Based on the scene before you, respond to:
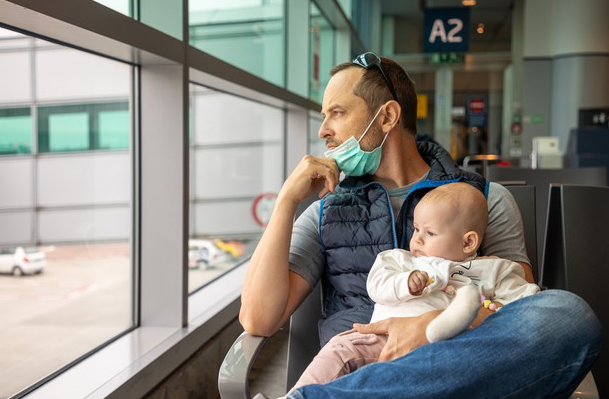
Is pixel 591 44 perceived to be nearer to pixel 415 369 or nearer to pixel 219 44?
pixel 219 44

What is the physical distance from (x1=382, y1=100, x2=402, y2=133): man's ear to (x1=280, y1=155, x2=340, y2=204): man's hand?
0.68ft

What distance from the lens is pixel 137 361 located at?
219 cm

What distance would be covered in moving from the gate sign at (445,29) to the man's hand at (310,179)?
8.90m

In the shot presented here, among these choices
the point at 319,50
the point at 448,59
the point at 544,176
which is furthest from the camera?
the point at 448,59

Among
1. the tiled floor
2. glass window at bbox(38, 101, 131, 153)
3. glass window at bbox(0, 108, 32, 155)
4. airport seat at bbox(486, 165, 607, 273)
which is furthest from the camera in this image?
airport seat at bbox(486, 165, 607, 273)

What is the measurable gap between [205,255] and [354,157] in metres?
2.64

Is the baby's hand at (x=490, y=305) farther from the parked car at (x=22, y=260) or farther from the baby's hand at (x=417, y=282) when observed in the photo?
the parked car at (x=22, y=260)

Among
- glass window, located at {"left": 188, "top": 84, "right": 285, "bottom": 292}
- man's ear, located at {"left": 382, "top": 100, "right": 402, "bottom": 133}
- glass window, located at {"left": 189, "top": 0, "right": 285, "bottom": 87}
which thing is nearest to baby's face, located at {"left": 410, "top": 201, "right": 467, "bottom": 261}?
man's ear, located at {"left": 382, "top": 100, "right": 402, "bottom": 133}

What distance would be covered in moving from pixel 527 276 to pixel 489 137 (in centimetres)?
1320

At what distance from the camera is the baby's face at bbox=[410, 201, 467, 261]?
1.52 m

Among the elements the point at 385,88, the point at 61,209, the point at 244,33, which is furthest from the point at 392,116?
the point at 244,33

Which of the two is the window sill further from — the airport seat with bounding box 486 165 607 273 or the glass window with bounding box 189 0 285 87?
the airport seat with bounding box 486 165 607 273

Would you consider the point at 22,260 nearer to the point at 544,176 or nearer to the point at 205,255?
the point at 205,255

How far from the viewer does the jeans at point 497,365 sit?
1217 mm
